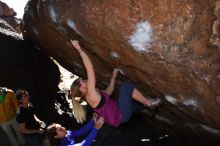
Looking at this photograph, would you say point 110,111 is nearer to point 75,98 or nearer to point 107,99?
point 107,99

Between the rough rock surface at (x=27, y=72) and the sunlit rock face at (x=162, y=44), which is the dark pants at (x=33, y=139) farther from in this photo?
the rough rock surface at (x=27, y=72)

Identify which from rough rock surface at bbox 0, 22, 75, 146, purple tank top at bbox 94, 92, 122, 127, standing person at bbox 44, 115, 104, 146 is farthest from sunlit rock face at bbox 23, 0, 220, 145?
rough rock surface at bbox 0, 22, 75, 146

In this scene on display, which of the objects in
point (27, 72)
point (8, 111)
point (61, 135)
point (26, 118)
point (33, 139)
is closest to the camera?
point (61, 135)

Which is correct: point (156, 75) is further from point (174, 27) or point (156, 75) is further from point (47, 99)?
point (47, 99)

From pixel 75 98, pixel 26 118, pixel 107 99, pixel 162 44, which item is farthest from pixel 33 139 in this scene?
pixel 162 44

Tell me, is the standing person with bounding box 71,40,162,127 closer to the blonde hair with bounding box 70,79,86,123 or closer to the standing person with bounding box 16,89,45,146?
the blonde hair with bounding box 70,79,86,123

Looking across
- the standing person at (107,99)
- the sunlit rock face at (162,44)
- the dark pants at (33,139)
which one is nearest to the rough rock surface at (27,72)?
the dark pants at (33,139)

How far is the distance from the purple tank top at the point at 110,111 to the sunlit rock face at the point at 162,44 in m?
1.05

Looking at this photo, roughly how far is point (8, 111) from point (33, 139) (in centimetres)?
109

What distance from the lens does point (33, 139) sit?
8.79 meters

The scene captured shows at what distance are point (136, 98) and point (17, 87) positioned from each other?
672 centimetres

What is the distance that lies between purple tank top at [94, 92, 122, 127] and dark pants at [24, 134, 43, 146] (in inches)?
129

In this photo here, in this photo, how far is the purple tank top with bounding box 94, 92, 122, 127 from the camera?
5.84 m

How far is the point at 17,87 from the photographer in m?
11.7
